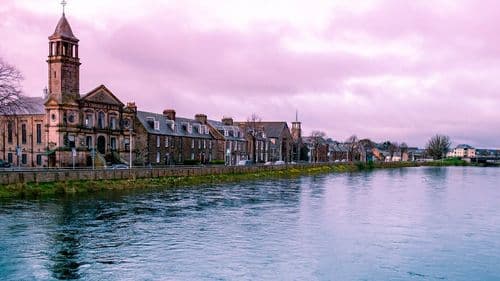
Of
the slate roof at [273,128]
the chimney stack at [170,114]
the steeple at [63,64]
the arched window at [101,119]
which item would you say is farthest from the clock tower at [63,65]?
the slate roof at [273,128]

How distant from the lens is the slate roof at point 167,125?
83000 millimetres

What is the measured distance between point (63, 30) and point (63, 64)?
4749 millimetres

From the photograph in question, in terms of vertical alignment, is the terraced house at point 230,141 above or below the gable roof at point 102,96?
below

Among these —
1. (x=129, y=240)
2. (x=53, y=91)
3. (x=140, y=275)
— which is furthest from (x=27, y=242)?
(x=53, y=91)

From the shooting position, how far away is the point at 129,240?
25984 millimetres

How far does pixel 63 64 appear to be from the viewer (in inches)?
2694

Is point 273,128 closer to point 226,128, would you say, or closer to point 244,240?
point 226,128

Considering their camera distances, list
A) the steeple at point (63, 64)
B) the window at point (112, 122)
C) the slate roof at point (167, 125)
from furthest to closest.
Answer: the slate roof at point (167, 125) → the window at point (112, 122) → the steeple at point (63, 64)

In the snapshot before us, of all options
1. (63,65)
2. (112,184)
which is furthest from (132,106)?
(112,184)

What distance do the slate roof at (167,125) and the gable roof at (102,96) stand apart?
658 centimetres

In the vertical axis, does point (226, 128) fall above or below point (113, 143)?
above

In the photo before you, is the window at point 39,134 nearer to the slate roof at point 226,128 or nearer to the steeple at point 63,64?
A: the steeple at point 63,64

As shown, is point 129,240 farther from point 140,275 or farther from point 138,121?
point 138,121

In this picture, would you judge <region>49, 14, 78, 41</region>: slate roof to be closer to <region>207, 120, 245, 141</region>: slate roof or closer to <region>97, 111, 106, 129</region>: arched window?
<region>97, 111, 106, 129</region>: arched window
